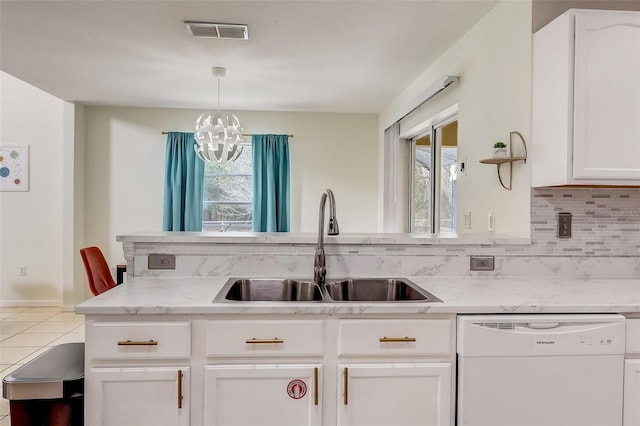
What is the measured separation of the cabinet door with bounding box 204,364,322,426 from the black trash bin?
472 millimetres

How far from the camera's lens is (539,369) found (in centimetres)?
153

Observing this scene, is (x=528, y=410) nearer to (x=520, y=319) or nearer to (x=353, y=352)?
(x=520, y=319)

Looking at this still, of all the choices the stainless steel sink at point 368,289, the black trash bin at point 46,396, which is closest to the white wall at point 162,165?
the stainless steel sink at point 368,289

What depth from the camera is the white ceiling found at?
8.20 ft

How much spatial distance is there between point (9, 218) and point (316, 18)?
4409 millimetres

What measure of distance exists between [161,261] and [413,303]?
47.3 inches

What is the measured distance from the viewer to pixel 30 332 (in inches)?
157

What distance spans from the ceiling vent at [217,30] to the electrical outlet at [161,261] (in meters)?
1.50

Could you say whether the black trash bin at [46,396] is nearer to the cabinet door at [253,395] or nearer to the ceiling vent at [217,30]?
the cabinet door at [253,395]

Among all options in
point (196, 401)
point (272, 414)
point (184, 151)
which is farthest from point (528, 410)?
point (184, 151)

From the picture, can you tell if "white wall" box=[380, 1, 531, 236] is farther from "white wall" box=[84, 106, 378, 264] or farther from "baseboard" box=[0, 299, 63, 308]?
"baseboard" box=[0, 299, 63, 308]

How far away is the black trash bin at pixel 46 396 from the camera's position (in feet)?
4.86

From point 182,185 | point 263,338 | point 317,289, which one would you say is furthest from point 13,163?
point 263,338

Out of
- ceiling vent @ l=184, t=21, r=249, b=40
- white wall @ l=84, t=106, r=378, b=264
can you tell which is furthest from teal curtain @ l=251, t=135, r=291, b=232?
ceiling vent @ l=184, t=21, r=249, b=40
